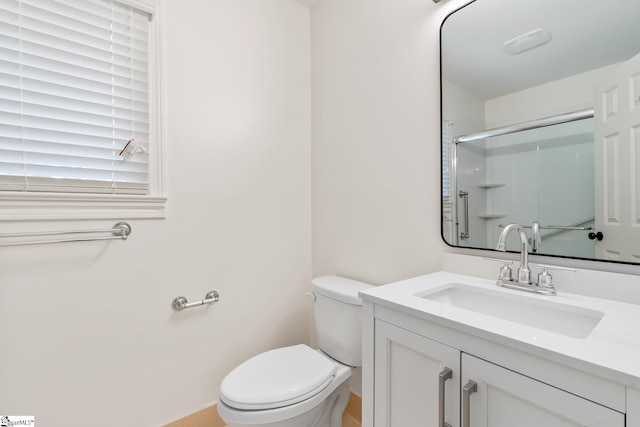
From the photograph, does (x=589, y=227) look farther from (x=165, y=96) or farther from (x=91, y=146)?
(x=91, y=146)

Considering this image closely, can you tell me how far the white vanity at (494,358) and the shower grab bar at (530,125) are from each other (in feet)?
1.73

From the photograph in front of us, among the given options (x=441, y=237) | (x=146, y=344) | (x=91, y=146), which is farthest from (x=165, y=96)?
(x=441, y=237)

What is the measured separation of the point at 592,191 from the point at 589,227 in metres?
0.11

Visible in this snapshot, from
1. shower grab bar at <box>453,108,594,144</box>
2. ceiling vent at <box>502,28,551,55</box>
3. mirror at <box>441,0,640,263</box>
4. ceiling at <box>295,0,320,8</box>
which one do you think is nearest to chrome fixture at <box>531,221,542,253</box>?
mirror at <box>441,0,640,263</box>

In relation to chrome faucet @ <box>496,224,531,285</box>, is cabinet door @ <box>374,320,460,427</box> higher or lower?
lower

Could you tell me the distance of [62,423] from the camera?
1154mm

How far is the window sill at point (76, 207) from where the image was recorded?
1060mm

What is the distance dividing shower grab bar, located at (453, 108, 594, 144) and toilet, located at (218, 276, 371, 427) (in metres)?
0.80

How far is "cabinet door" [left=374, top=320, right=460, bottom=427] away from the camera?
2.33ft

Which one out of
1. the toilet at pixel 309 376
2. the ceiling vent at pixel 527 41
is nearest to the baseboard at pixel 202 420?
the toilet at pixel 309 376

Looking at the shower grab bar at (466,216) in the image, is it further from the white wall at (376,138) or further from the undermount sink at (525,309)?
the undermount sink at (525,309)

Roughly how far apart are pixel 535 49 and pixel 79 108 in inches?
67.4

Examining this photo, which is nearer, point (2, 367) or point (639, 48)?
point (639, 48)

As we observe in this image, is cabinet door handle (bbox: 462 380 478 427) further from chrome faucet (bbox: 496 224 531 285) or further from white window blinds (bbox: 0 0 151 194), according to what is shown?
white window blinds (bbox: 0 0 151 194)
